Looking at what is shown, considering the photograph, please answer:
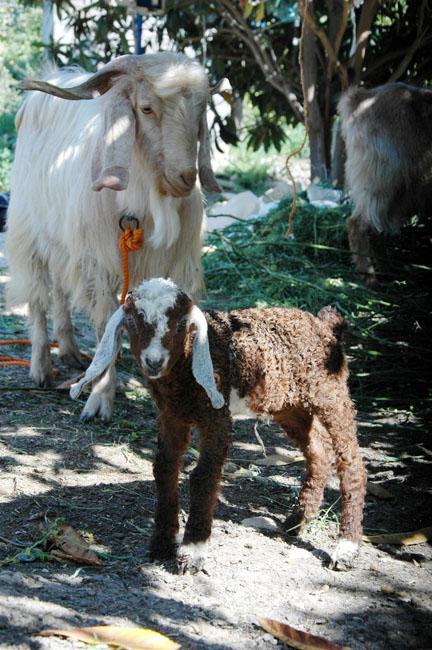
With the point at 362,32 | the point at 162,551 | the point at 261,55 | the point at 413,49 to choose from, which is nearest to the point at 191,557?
the point at 162,551

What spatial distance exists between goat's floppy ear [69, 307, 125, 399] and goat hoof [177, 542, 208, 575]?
2.22ft

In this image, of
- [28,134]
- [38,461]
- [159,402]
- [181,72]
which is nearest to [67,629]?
[159,402]

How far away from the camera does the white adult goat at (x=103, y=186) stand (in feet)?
13.3

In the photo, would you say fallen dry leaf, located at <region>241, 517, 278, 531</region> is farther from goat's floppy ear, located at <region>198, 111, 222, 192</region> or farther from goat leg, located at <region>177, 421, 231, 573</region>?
goat's floppy ear, located at <region>198, 111, 222, 192</region>

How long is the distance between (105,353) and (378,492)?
166cm

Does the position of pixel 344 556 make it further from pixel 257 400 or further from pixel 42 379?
pixel 42 379

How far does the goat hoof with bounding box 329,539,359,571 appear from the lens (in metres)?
3.19

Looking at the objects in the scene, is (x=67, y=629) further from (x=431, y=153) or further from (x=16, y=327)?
(x=431, y=153)

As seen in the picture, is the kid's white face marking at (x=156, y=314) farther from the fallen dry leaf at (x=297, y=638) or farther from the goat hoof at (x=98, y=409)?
the goat hoof at (x=98, y=409)

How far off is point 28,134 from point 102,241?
1290 millimetres

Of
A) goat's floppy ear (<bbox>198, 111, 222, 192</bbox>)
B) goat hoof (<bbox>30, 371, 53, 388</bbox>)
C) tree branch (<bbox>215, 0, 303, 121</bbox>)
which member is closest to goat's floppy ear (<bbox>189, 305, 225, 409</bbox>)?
goat's floppy ear (<bbox>198, 111, 222, 192</bbox>)

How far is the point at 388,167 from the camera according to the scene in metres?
6.78

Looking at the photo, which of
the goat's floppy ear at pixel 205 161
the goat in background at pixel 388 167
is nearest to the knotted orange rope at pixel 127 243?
the goat's floppy ear at pixel 205 161

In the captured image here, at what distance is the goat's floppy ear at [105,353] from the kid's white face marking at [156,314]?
106 mm
